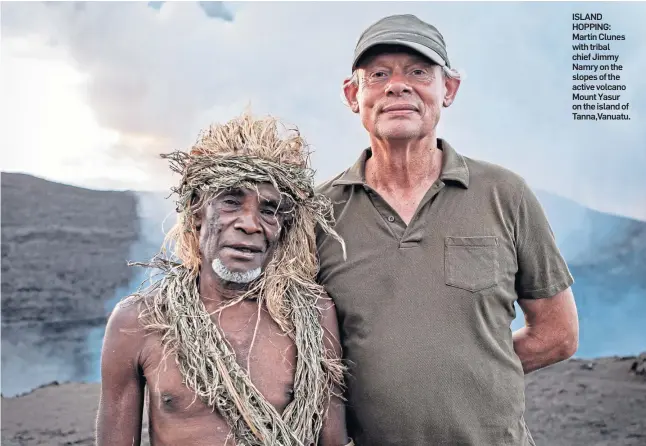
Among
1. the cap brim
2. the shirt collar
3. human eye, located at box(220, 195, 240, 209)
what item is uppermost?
→ the cap brim

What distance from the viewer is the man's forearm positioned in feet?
9.36

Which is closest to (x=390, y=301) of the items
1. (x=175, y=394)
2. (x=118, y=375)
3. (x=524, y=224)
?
(x=524, y=224)

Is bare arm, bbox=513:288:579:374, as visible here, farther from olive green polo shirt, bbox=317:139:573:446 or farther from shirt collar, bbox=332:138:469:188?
shirt collar, bbox=332:138:469:188

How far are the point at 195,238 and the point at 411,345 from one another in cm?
94

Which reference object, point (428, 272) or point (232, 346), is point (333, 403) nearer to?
point (232, 346)

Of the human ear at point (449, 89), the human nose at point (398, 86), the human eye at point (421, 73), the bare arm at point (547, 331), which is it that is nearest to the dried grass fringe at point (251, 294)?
A: the human nose at point (398, 86)

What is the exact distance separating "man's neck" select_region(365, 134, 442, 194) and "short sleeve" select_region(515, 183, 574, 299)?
397 mm

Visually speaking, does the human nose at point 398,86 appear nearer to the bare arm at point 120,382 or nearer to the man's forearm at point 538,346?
the man's forearm at point 538,346

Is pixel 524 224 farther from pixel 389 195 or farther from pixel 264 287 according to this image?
pixel 264 287

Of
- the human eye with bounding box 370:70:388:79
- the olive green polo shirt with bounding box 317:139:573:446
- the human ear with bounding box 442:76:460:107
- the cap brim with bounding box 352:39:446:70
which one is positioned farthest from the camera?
the human ear with bounding box 442:76:460:107

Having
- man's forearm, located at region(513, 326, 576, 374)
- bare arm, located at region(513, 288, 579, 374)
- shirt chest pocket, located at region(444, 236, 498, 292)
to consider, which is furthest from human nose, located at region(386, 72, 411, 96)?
man's forearm, located at region(513, 326, 576, 374)

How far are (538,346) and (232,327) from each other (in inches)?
54.2

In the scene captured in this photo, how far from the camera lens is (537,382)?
6.86 m

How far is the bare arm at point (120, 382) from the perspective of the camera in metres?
2.33
